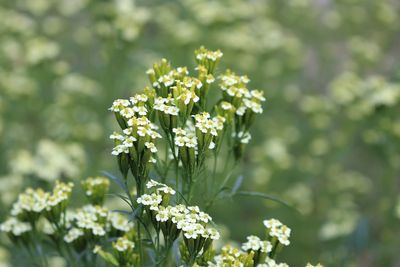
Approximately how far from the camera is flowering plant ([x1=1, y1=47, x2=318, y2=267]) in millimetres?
2146

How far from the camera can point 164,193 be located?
212 centimetres

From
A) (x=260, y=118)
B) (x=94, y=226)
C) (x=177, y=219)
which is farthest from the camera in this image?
(x=260, y=118)

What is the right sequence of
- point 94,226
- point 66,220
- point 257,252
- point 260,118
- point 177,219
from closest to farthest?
point 177,219 → point 257,252 → point 94,226 → point 66,220 → point 260,118

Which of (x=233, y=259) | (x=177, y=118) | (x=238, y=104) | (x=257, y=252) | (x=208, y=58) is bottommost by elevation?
(x=233, y=259)

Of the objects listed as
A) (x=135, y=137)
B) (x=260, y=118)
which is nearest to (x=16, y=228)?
(x=135, y=137)

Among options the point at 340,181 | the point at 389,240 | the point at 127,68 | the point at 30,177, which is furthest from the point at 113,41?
the point at 389,240

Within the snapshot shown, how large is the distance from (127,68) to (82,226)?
3.49 meters

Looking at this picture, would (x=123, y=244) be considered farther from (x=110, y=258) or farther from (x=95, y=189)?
(x=95, y=189)

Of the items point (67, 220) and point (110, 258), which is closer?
point (110, 258)

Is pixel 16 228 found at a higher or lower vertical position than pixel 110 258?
higher

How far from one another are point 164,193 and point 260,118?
3.88 meters

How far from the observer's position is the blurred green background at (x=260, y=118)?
456 centimetres

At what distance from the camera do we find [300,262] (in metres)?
A: 4.87

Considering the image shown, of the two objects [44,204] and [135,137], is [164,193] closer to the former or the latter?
[135,137]
